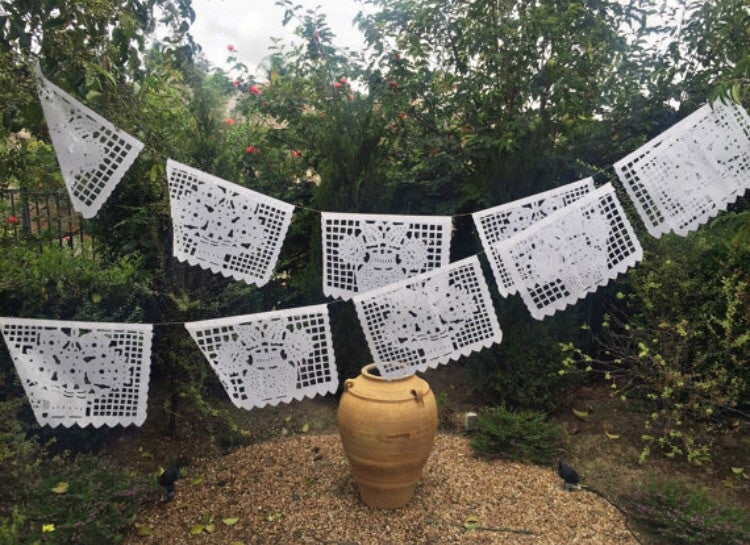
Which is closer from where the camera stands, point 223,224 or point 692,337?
point 223,224

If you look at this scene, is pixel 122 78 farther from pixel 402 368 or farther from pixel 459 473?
pixel 459 473

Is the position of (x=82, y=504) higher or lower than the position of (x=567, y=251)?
lower

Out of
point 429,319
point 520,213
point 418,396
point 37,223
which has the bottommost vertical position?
point 418,396

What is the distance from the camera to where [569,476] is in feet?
11.7

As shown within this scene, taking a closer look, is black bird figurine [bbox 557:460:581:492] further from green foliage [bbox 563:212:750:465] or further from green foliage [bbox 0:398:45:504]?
green foliage [bbox 0:398:45:504]

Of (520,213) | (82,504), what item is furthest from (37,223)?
(520,213)

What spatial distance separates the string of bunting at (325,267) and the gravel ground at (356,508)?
874 mm

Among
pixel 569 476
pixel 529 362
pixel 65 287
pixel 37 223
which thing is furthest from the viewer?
pixel 37 223

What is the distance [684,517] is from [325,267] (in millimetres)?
2221

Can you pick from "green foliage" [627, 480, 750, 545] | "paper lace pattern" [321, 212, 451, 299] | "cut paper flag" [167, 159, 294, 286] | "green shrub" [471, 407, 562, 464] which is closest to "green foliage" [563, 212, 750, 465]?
"green foliage" [627, 480, 750, 545]

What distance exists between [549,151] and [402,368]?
2.43m

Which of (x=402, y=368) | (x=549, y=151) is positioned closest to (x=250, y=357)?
(x=402, y=368)

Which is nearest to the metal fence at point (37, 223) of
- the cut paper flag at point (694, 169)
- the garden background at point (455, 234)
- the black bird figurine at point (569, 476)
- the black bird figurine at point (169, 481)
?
the garden background at point (455, 234)

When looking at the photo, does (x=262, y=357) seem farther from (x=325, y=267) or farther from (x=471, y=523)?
(x=471, y=523)
